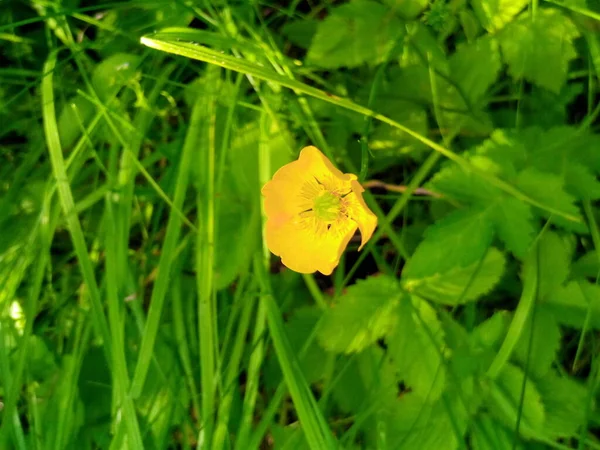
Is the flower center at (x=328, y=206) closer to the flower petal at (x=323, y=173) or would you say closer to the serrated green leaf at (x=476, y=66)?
the flower petal at (x=323, y=173)

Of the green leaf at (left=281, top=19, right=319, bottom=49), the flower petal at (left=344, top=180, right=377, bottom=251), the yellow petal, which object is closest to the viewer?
the flower petal at (left=344, top=180, right=377, bottom=251)

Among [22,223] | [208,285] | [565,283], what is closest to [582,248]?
[565,283]

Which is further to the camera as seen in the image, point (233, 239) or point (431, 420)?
point (233, 239)

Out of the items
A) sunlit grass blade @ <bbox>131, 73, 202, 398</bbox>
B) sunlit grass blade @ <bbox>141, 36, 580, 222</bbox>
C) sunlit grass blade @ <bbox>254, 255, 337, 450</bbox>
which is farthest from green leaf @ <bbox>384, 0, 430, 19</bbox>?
sunlit grass blade @ <bbox>254, 255, 337, 450</bbox>

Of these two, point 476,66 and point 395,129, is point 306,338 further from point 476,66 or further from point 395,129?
Answer: point 476,66

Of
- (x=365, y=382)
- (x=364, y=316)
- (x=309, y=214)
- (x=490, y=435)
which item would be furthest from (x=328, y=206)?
(x=490, y=435)

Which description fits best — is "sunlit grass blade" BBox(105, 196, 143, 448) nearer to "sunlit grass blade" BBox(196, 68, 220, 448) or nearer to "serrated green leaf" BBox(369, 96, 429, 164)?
"sunlit grass blade" BBox(196, 68, 220, 448)
